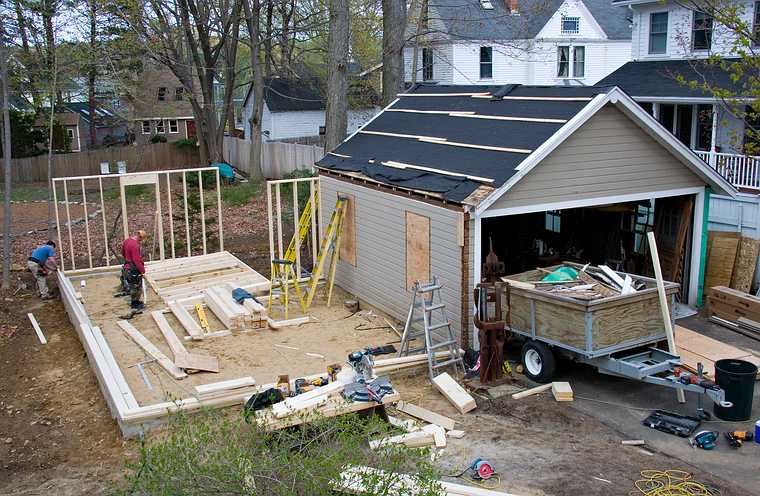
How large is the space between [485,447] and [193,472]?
4.66 meters

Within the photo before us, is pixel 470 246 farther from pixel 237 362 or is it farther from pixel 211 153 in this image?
pixel 211 153

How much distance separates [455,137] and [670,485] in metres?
7.86

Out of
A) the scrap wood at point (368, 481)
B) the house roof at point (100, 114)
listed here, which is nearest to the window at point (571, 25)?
the house roof at point (100, 114)

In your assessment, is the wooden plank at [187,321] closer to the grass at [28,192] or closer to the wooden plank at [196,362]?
the wooden plank at [196,362]

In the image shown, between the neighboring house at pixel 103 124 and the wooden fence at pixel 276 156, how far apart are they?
31.7ft

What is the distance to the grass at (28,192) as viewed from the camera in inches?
1268

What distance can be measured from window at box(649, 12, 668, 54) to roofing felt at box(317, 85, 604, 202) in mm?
12280

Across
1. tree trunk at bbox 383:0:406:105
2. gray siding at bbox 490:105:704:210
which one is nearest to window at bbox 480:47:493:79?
tree trunk at bbox 383:0:406:105

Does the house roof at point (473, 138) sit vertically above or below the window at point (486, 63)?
below

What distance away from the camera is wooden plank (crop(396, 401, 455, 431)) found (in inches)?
396

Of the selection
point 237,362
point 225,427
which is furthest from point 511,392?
point 225,427

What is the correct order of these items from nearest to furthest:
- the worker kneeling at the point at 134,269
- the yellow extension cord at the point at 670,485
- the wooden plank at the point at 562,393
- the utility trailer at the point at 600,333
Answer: the yellow extension cord at the point at 670,485
the utility trailer at the point at 600,333
the wooden plank at the point at 562,393
the worker kneeling at the point at 134,269

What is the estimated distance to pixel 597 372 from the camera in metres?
12.1

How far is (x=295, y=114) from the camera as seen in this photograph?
45.8 metres
